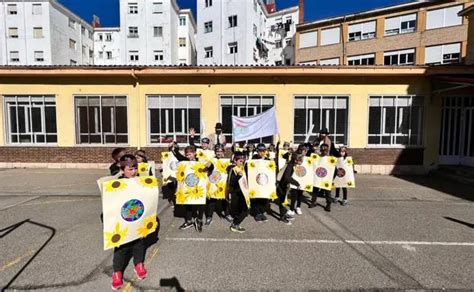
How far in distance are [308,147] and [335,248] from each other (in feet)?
9.11

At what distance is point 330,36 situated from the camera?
28594 millimetres

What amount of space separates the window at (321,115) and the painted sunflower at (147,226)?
26.3 feet

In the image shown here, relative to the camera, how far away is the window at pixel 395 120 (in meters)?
10.1

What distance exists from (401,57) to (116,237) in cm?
3008

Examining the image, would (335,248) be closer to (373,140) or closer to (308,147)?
(308,147)

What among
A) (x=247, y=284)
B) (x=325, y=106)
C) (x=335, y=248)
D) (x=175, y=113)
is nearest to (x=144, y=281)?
(x=247, y=284)

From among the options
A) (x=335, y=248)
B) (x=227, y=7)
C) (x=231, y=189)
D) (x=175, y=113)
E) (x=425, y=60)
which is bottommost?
(x=335, y=248)

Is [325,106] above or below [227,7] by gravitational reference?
below

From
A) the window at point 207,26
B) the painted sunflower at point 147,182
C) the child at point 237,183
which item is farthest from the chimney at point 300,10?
the painted sunflower at point 147,182

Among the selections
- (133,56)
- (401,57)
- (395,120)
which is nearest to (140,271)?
(395,120)

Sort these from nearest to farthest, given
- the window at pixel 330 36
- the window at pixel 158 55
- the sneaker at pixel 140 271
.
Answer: the sneaker at pixel 140 271
the window at pixel 330 36
the window at pixel 158 55

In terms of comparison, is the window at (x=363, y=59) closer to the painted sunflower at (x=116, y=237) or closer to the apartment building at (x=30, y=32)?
the painted sunflower at (x=116, y=237)

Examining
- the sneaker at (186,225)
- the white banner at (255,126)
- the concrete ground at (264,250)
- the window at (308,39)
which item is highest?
the window at (308,39)

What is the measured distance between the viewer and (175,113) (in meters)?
10.4
